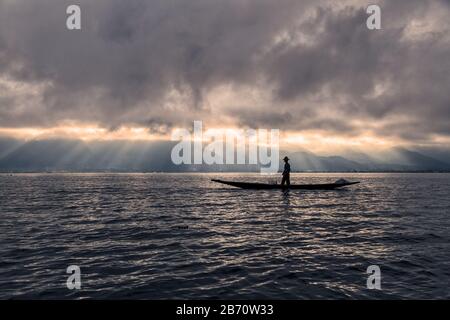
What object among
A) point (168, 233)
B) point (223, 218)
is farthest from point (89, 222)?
point (223, 218)

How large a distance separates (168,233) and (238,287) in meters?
9.98

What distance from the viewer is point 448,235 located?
1873 centimetres

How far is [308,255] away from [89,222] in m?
17.1

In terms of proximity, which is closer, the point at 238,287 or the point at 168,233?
the point at 238,287

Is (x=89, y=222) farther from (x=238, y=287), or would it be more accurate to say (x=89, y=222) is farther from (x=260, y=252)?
(x=238, y=287)

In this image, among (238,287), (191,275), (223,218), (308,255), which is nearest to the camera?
(238,287)

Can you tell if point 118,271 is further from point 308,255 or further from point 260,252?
point 308,255

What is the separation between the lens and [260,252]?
575 inches
